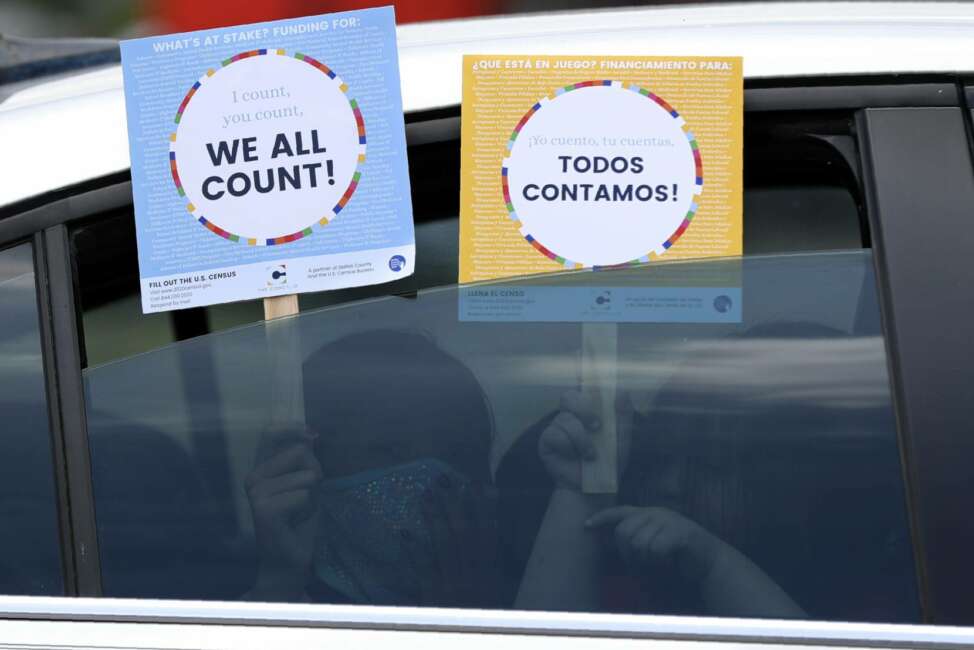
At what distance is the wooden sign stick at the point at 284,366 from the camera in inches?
51.8

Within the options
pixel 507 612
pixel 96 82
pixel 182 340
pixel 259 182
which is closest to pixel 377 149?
pixel 259 182

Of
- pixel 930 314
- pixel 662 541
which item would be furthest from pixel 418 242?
pixel 930 314

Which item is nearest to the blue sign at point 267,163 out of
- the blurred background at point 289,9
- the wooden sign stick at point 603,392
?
the wooden sign stick at point 603,392

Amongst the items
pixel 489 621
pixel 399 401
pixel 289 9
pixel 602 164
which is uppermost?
pixel 289 9

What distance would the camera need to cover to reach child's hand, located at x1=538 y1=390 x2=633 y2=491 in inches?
50.5

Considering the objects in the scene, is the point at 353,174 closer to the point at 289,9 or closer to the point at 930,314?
the point at 930,314

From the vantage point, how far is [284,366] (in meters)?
1.32

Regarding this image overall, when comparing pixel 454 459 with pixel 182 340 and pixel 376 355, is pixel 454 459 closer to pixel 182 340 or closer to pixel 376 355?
pixel 376 355

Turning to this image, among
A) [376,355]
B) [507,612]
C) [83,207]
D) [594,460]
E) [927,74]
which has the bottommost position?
[507,612]

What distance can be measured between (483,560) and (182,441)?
35cm

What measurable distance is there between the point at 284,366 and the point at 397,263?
166mm

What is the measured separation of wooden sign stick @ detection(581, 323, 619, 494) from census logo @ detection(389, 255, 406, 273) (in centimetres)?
21

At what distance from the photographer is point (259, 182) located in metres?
1.32

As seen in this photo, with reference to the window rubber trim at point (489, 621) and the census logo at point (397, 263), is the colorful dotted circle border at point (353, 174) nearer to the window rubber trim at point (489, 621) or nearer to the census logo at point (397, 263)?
the census logo at point (397, 263)
